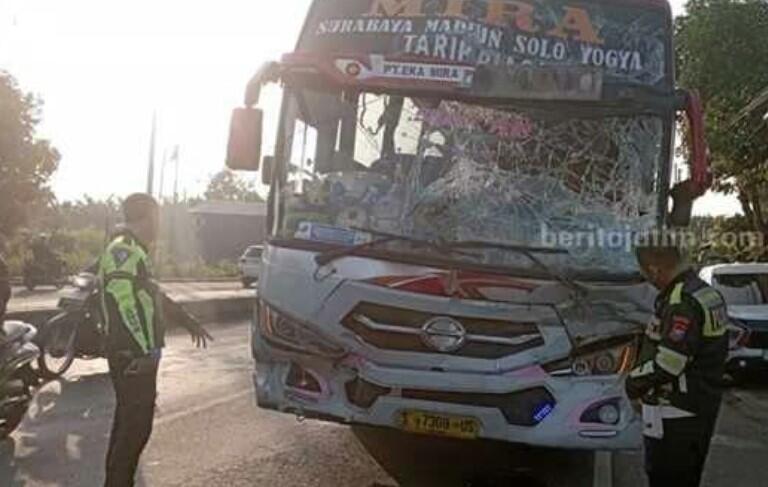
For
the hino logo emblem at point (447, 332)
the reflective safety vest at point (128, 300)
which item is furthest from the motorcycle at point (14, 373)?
the hino logo emblem at point (447, 332)

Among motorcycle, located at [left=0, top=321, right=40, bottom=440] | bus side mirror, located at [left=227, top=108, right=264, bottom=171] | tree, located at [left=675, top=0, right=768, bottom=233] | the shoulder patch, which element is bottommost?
motorcycle, located at [left=0, top=321, right=40, bottom=440]

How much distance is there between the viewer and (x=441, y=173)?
666cm

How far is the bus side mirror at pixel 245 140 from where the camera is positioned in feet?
22.8

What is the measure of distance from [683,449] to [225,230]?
228 feet

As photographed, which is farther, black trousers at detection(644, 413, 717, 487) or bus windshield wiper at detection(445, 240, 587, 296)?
bus windshield wiper at detection(445, 240, 587, 296)

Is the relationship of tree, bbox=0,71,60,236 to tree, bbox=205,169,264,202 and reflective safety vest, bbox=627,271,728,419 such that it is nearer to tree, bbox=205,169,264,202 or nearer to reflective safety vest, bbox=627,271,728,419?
reflective safety vest, bbox=627,271,728,419

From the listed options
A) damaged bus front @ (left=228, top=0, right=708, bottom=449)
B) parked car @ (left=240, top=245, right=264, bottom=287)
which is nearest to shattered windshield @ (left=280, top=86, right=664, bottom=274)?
damaged bus front @ (left=228, top=0, right=708, bottom=449)

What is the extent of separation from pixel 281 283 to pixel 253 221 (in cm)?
6678

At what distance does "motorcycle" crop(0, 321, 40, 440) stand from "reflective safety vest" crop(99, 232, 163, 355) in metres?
2.56

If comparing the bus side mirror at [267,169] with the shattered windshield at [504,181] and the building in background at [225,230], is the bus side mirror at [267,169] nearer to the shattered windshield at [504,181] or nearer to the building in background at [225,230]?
the shattered windshield at [504,181]

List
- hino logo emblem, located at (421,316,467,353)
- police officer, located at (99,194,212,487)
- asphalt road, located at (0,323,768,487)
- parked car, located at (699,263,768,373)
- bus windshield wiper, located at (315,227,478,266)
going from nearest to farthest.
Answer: police officer, located at (99,194,212,487)
hino logo emblem, located at (421,316,467,353)
bus windshield wiper, located at (315,227,478,266)
asphalt road, located at (0,323,768,487)
parked car, located at (699,263,768,373)

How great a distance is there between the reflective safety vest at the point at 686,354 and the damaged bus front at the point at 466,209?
101 centimetres

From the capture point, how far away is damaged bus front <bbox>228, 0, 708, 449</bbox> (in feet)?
20.6

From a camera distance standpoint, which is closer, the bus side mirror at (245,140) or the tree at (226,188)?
the bus side mirror at (245,140)
